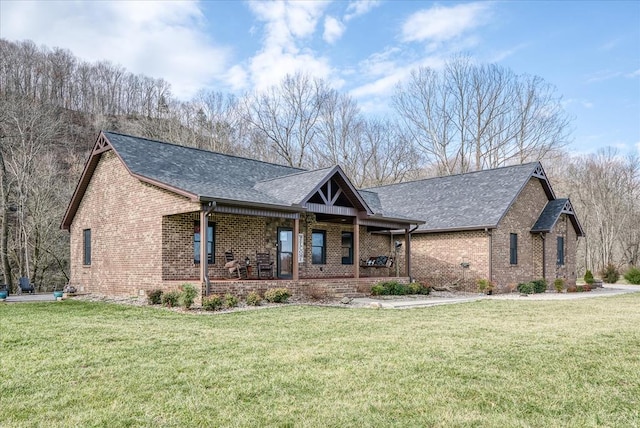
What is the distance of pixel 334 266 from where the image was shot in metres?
19.5

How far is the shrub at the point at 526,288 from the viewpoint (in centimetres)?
1960

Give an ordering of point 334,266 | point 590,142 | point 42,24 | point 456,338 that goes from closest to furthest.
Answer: point 456,338 < point 334,266 < point 42,24 < point 590,142

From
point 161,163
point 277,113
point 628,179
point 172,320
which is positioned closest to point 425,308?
point 172,320

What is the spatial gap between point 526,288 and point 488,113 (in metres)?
21.6

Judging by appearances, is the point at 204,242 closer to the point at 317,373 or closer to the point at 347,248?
the point at 317,373

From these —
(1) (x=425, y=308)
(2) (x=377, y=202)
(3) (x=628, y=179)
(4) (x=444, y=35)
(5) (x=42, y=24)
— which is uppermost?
(5) (x=42, y=24)

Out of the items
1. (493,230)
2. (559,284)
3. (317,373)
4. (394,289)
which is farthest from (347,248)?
(317,373)

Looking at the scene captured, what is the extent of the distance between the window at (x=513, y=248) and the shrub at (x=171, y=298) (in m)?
13.8

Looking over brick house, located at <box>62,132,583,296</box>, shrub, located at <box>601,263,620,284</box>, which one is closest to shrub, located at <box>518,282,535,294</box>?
brick house, located at <box>62,132,583,296</box>

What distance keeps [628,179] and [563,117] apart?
32.3 feet

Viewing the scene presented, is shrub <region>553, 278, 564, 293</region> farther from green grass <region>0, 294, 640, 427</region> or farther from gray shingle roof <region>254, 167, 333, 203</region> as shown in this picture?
green grass <region>0, 294, 640, 427</region>

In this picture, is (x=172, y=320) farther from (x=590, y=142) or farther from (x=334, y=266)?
(x=590, y=142)

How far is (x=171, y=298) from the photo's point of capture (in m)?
12.8

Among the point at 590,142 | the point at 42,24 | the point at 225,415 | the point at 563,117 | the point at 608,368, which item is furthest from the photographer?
the point at 590,142
